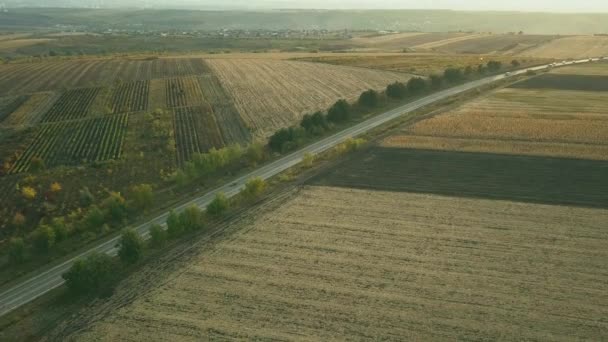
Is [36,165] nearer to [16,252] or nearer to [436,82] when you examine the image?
[16,252]

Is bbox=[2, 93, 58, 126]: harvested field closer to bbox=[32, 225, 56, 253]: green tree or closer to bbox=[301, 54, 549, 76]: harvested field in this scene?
bbox=[32, 225, 56, 253]: green tree

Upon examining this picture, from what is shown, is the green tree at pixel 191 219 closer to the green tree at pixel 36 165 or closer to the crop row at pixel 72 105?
the green tree at pixel 36 165

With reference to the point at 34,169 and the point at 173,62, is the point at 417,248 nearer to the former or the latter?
the point at 34,169

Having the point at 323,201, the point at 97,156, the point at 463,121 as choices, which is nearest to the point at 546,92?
the point at 463,121

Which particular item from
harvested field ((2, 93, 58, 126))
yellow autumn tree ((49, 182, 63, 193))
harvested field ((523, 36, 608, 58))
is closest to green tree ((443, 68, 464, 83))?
harvested field ((523, 36, 608, 58))

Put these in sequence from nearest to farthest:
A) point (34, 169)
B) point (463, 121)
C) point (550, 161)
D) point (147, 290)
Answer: point (147, 290) < point (550, 161) < point (34, 169) < point (463, 121)

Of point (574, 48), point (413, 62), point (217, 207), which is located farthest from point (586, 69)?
point (217, 207)
